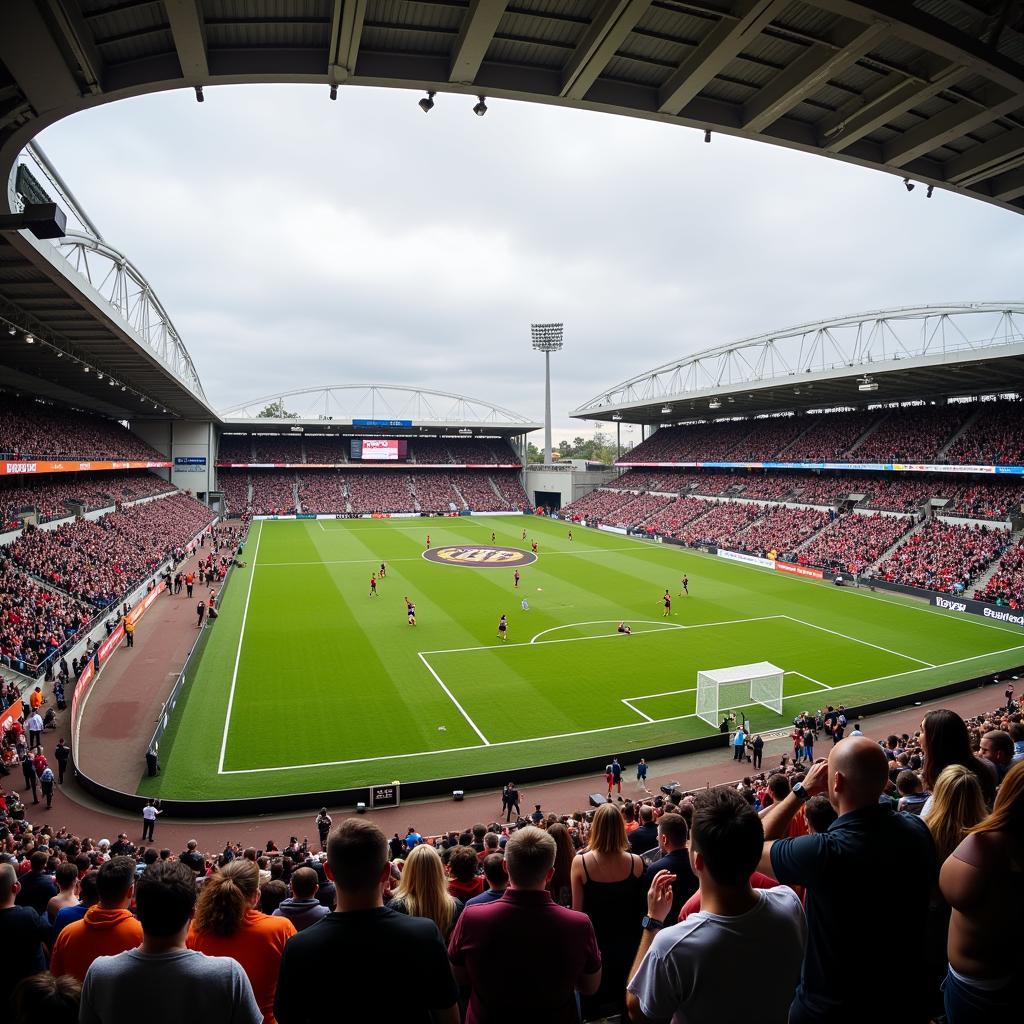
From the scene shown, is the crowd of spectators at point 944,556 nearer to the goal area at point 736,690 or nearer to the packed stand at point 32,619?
the goal area at point 736,690

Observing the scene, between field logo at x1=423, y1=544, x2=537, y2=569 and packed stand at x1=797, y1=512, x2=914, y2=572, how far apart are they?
66.5 feet

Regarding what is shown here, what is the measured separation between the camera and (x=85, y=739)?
64.0 ft

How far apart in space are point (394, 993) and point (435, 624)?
99.6 ft

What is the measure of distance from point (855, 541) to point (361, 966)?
49497mm

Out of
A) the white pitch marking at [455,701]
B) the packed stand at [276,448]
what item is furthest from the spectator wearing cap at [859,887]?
the packed stand at [276,448]

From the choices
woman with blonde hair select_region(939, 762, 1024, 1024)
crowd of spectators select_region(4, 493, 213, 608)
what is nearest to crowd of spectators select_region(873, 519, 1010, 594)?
woman with blonde hair select_region(939, 762, 1024, 1024)

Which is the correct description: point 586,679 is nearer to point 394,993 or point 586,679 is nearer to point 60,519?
point 394,993

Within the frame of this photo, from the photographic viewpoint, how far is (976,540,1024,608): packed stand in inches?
1329

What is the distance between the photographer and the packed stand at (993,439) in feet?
138

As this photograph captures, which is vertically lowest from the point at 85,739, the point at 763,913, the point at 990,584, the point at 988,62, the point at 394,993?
the point at 85,739

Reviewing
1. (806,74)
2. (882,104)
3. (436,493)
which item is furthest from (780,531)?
(806,74)

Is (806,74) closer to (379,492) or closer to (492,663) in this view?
(492,663)


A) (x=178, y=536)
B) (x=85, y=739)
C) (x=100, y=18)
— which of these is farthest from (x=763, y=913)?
(x=178, y=536)

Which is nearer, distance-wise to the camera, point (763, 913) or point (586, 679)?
point (763, 913)
